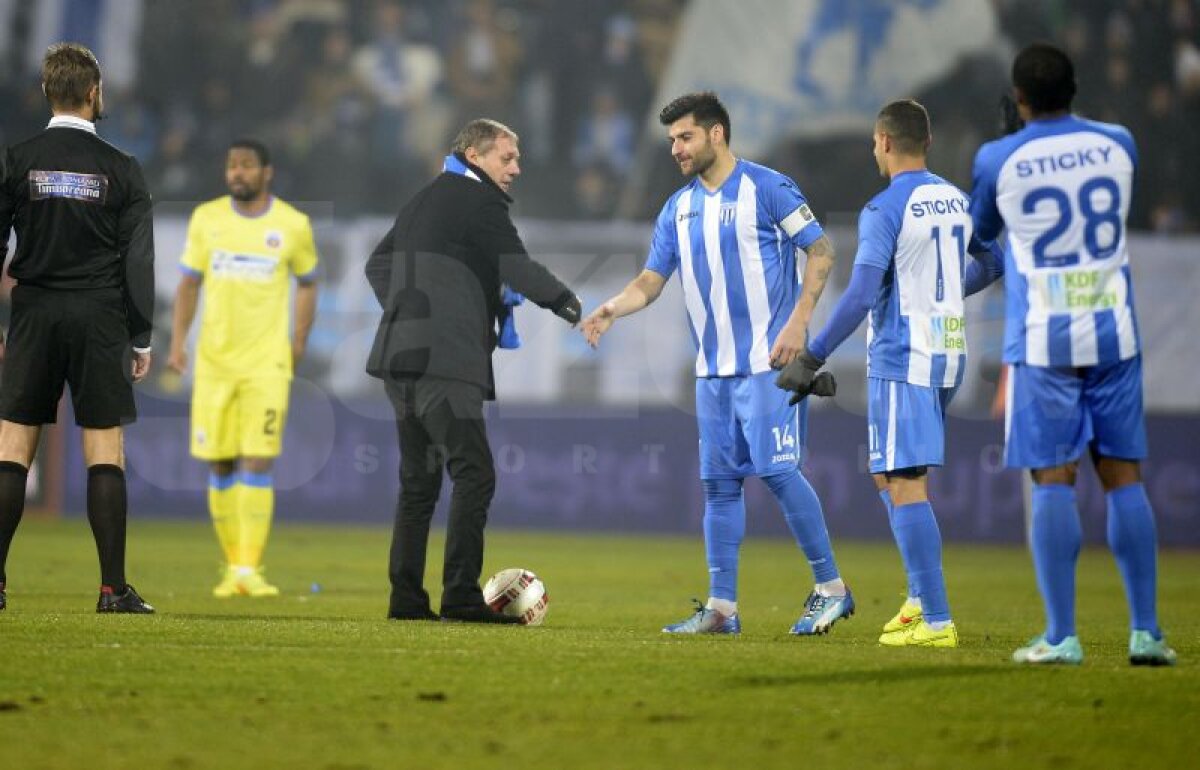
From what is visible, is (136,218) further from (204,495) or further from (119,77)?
(119,77)

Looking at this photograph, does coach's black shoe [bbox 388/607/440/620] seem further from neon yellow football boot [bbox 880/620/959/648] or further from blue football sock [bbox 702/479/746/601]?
neon yellow football boot [bbox 880/620/959/648]

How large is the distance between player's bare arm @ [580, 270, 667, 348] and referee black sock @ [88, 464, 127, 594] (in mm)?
2218

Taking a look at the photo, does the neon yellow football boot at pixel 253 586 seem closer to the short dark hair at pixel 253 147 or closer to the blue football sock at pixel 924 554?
the short dark hair at pixel 253 147

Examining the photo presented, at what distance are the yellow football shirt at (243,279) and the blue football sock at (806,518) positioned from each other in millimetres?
4158

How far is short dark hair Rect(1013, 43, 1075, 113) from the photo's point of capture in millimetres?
6086

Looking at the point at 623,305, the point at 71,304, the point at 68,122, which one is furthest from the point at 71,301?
the point at 623,305

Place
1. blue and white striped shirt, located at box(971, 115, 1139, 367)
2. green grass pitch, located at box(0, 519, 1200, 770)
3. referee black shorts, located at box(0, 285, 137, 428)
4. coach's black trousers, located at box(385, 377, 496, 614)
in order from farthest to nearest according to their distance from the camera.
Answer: coach's black trousers, located at box(385, 377, 496, 614)
referee black shorts, located at box(0, 285, 137, 428)
blue and white striped shirt, located at box(971, 115, 1139, 367)
green grass pitch, located at box(0, 519, 1200, 770)

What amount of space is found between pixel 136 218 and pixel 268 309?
3.06m

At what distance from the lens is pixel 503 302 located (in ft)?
27.7

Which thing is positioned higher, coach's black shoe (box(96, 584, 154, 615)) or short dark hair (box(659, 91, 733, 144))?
short dark hair (box(659, 91, 733, 144))

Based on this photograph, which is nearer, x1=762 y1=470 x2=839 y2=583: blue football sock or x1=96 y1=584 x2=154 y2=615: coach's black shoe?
x1=96 y1=584 x2=154 y2=615: coach's black shoe

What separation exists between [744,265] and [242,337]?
13.5 ft

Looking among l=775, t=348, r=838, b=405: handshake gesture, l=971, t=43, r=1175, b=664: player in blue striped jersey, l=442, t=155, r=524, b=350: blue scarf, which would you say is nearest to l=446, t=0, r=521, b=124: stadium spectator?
l=442, t=155, r=524, b=350: blue scarf

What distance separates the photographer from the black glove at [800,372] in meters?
6.85
